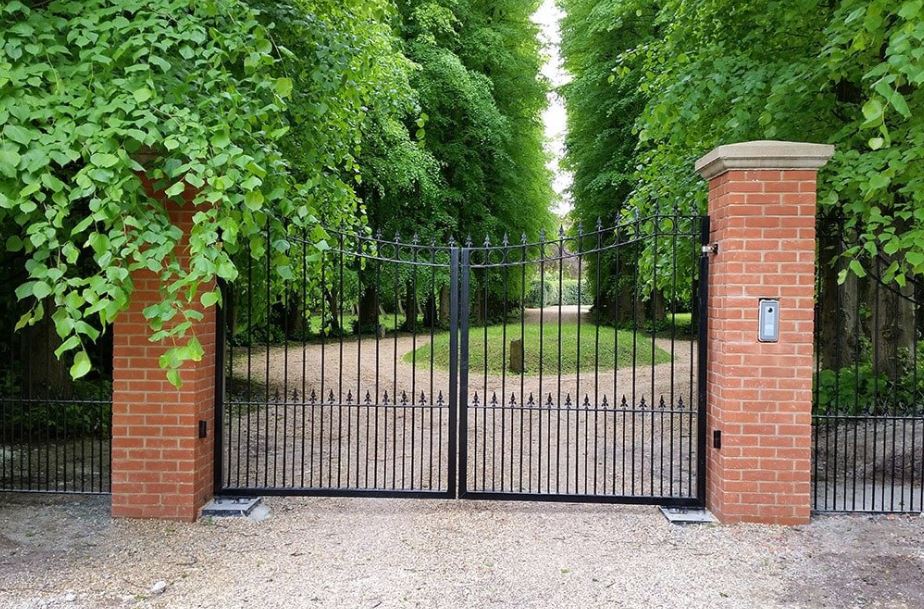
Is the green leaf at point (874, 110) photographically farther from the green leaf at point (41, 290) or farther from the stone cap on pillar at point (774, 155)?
the green leaf at point (41, 290)

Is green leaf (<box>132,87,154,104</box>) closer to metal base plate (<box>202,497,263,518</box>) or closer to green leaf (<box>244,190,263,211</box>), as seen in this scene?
green leaf (<box>244,190,263,211</box>)

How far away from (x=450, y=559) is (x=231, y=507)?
1857 mm

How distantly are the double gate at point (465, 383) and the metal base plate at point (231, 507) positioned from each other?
0.08m

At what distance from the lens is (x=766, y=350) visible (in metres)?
4.82

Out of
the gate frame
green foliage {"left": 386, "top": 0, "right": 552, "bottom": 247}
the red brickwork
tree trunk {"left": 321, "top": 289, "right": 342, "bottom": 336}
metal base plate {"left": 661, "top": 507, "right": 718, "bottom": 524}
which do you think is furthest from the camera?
green foliage {"left": 386, "top": 0, "right": 552, "bottom": 247}

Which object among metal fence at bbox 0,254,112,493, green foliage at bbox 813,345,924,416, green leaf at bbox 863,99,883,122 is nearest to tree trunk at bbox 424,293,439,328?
green leaf at bbox 863,99,883,122

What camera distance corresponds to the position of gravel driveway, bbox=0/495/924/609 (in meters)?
3.79

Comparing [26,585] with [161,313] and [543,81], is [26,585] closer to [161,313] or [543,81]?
[161,313]

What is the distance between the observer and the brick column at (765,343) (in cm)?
477

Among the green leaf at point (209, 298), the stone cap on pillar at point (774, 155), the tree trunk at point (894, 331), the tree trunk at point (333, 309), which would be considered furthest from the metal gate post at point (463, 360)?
the tree trunk at point (894, 331)

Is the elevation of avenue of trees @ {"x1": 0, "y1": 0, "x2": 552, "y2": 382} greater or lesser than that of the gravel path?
greater

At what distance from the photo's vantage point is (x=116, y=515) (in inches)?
Answer: 194

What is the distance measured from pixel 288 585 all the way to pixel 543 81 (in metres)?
20.9

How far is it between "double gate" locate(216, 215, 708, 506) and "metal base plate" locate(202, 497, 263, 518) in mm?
77
